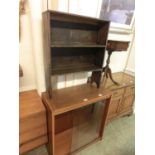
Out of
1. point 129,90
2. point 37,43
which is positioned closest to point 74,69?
point 37,43

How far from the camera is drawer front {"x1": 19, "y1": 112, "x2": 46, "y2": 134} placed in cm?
124

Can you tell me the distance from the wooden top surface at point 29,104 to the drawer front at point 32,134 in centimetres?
22

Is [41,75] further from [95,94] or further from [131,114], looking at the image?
[131,114]

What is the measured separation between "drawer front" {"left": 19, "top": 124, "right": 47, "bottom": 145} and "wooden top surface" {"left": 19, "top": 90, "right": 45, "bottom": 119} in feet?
0.73

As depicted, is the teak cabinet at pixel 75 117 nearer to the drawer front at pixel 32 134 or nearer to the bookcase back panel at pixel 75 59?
the drawer front at pixel 32 134

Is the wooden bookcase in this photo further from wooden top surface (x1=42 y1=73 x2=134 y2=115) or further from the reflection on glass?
the reflection on glass

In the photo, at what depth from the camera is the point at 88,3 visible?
148 cm

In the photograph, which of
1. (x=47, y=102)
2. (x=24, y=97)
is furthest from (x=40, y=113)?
(x=24, y=97)

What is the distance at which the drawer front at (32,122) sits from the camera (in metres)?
1.24

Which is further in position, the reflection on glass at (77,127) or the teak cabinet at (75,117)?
the reflection on glass at (77,127)

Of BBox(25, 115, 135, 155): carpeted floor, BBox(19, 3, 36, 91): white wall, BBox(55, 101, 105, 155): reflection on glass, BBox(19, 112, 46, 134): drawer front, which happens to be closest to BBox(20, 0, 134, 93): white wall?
BBox(19, 3, 36, 91): white wall

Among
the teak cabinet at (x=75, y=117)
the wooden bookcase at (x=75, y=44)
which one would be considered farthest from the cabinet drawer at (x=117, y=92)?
the wooden bookcase at (x=75, y=44)

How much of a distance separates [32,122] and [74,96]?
0.50 meters
